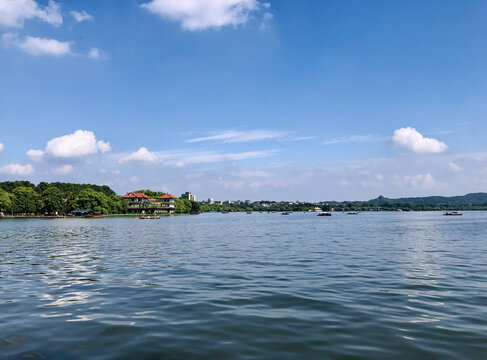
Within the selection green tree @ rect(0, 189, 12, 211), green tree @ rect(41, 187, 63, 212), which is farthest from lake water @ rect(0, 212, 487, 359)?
green tree @ rect(41, 187, 63, 212)

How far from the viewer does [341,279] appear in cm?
1738

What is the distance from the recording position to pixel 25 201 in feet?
513

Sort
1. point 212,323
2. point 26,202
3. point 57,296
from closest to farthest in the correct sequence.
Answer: point 212,323, point 57,296, point 26,202

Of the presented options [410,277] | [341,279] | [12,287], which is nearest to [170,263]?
[12,287]

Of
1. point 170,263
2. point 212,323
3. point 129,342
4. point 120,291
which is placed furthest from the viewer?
point 170,263

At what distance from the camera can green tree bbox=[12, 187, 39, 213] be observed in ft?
512

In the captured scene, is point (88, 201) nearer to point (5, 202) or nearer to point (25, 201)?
point (25, 201)

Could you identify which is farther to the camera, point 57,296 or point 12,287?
point 12,287

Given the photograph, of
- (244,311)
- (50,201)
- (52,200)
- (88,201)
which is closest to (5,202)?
(50,201)

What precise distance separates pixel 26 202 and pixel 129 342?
178245mm

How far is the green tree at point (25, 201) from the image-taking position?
15612 centimetres

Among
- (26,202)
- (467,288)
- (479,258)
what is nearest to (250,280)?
(467,288)

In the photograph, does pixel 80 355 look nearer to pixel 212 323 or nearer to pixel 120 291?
pixel 212 323

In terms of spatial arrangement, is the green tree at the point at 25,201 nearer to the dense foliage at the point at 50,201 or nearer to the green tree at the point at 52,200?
the dense foliage at the point at 50,201
